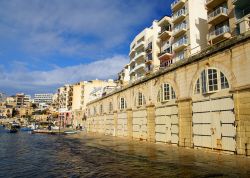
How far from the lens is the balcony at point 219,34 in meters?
38.4

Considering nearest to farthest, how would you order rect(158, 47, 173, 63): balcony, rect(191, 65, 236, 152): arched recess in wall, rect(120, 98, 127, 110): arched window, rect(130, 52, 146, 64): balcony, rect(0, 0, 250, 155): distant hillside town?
rect(0, 0, 250, 155): distant hillside town → rect(191, 65, 236, 152): arched recess in wall → rect(120, 98, 127, 110): arched window → rect(158, 47, 173, 63): balcony → rect(130, 52, 146, 64): balcony

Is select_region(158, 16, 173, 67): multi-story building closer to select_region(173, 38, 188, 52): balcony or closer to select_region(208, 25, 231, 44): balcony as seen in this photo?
select_region(173, 38, 188, 52): balcony

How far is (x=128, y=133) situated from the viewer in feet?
150

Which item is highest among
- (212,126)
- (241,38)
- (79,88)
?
(79,88)

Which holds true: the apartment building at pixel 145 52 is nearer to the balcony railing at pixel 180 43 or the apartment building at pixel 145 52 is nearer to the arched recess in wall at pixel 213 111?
the balcony railing at pixel 180 43

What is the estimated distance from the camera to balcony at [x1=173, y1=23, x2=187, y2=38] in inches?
1884

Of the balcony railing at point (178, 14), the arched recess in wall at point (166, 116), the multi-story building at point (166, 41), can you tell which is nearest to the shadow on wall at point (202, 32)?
the balcony railing at point (178, 14)

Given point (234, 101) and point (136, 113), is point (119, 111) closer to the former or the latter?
point (136, 113)

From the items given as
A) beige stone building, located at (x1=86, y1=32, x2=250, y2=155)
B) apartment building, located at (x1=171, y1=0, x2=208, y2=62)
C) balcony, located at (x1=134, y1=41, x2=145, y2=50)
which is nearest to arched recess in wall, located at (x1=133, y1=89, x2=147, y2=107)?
beige stone building, located at (x1=86, y1=32, x2=250, y2=155)

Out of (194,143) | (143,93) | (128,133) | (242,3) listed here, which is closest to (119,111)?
(128,133)

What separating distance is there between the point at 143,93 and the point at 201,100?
1497cm

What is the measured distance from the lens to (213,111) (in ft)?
78.0

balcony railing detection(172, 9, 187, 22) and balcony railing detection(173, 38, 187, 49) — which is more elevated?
balcony railing detection(172, 9, 187, 22)

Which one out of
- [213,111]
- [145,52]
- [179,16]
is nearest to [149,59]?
[145,52]
